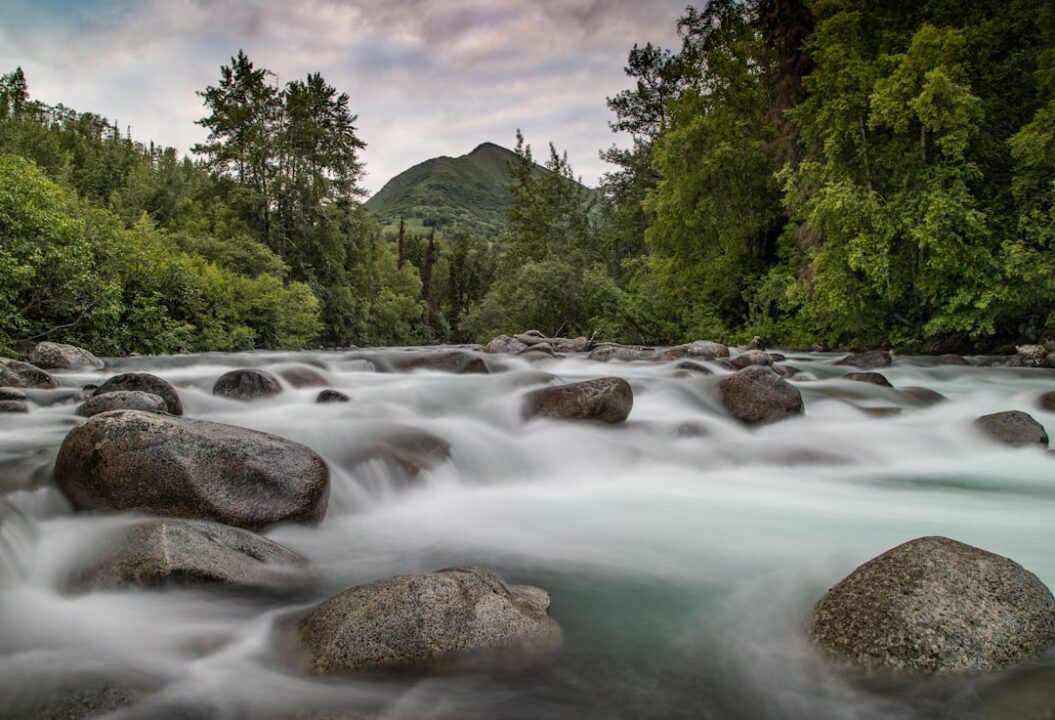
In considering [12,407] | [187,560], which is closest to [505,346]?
[12,407]

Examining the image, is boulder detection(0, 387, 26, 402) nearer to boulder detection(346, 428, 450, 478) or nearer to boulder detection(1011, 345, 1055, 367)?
boulder detection(346, 428, 450, 478)

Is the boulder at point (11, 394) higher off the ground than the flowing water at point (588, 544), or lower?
higher

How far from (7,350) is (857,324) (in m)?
21.1

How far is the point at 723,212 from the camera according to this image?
2383 centimetres

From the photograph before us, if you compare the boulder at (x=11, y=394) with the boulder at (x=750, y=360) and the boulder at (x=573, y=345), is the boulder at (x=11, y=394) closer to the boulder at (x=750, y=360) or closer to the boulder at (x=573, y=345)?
the boulder at (x=750, y=360)

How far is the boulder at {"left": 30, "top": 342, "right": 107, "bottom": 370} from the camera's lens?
11992mm

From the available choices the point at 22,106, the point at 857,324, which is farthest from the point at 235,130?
the point at 22,106

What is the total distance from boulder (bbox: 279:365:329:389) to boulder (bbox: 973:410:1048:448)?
10.1 metres

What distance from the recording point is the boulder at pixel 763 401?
332 inches

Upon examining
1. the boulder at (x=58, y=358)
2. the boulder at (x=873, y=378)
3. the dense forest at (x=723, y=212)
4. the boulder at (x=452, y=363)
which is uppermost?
the dense forest at (x=723, y=212)

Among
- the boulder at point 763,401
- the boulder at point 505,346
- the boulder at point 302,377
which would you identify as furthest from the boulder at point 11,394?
the boulder at point 505,346

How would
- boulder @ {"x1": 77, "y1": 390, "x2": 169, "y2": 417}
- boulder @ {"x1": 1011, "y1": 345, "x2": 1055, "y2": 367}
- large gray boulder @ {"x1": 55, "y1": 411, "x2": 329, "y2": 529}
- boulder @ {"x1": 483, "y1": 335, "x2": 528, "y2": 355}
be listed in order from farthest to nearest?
boulder @ {"x1": 483, "y1": 335, "x2": 528, "y2": 355}
boulder @ {"x1": 1011, "y1": 345, "x2": 1055, "y2": 367}
boulder @ {"x1": 77, "y1": 390, "x2": 169, "y2": 417}
large gray boulder @ {"x1": 55, "y1": 411, "x2": 329, "y2": 529}

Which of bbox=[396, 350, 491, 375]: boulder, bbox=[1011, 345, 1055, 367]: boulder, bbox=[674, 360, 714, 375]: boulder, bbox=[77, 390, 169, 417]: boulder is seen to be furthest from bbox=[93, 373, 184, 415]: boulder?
bbox=[1011, 345, 1055, 367]: boulder

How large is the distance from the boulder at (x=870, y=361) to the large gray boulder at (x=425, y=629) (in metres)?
13.7
